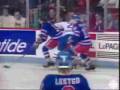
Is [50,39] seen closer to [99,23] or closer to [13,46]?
[13,46]

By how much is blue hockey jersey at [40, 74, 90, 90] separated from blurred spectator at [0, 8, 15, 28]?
9.26m

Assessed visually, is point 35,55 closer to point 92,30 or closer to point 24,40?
point 24,40

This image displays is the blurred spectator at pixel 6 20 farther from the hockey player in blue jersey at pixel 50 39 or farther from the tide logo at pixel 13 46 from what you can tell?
the hockey player in blue jersey at pixel 50 39

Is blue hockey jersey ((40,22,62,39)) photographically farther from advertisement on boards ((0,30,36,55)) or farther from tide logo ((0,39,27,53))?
tide logo ((0,39,27,53))

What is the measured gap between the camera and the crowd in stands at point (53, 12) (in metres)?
12.0

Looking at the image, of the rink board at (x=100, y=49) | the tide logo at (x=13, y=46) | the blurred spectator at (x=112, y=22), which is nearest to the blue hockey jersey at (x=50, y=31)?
the rink board at (x=100, y=49)

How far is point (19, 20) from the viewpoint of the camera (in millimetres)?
12773

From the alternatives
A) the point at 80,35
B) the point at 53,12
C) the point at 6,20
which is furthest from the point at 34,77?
the point at 6,20

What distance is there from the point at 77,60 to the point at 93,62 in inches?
14.6

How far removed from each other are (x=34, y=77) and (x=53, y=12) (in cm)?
348

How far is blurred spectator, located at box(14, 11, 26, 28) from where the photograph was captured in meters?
12.7

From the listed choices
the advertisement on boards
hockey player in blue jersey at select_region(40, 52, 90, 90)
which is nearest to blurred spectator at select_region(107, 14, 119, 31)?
the advertisement on boards

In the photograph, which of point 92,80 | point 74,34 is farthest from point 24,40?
point 92,80

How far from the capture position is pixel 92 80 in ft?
29.4
